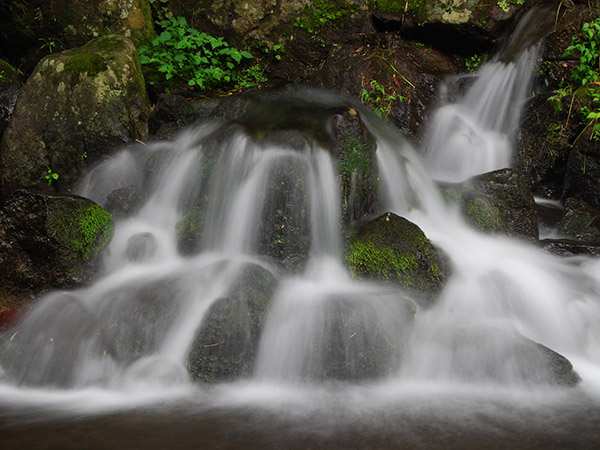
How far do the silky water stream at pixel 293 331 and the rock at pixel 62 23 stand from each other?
264 cm

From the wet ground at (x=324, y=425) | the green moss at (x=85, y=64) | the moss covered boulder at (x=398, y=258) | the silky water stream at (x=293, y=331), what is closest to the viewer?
the wet ground at (x=324, y=425)

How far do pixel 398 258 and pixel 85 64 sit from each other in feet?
15.2

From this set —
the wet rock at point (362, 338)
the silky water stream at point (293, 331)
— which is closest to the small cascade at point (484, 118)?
the silky water stream at point (293, 331)

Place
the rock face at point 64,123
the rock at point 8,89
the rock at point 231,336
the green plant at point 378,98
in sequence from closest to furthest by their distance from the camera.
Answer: the rock at point 231,336 → the rock face at point 64,123 → the rock at point 8,89 → the green plant at point 378,98

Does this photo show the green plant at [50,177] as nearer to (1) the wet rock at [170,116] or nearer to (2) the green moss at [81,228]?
(1) the wet rock at [170,116]

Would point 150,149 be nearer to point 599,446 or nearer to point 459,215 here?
point 459,215

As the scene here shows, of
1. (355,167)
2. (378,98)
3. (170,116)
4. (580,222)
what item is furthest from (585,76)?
(170,116)

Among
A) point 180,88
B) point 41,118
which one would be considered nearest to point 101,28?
point 180,88

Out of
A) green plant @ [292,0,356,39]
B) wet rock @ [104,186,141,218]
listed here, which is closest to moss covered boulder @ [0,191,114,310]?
wet rock @ [104,186,141,218]

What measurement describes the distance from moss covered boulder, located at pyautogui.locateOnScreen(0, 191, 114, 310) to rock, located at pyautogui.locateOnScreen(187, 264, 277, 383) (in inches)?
61.7

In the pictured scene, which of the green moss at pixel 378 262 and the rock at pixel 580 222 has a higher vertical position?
the rock at pixel 580 222

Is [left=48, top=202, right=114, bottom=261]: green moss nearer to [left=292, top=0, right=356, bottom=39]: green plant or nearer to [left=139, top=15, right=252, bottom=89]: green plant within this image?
[left=139, top=15, right=252, bottom=89]: green plant

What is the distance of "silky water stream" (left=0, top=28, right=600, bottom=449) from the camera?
8.02 feet

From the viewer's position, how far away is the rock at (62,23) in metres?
6.82
